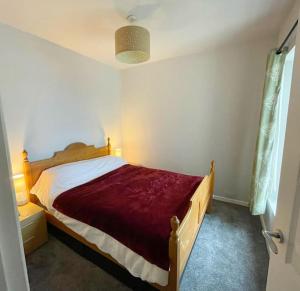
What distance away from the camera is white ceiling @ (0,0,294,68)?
5.57 ft

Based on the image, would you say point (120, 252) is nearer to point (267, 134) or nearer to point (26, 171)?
point (26, 171)

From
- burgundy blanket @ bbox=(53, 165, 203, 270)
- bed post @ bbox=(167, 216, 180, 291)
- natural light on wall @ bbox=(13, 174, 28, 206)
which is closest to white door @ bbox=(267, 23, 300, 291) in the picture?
bed post @ bbox=(167, 216, 180, 291)

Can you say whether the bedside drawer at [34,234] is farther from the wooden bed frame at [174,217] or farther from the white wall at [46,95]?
the white wall at [46,95]

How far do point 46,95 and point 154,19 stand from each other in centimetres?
175

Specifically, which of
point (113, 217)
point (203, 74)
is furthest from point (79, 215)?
point (203, 74)

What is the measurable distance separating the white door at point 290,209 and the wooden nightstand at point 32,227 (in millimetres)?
2184

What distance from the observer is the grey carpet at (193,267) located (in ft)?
5.05

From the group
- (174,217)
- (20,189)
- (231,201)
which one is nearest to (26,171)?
(20,189)

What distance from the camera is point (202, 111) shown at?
304 centimetres

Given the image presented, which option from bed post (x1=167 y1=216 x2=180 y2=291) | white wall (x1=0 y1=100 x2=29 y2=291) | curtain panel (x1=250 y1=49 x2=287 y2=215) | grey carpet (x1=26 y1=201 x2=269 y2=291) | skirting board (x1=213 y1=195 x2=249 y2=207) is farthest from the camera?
skirting board (x1=213 y1=195 x2=249 y2=207)

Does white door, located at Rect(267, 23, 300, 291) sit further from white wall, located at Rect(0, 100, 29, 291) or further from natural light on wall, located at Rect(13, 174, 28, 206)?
natural light on wall, located at Rect(13, 174, 28, 206)

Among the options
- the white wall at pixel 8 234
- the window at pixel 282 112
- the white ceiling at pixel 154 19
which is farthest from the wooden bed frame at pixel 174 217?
the white ceiling at pixel 154 19

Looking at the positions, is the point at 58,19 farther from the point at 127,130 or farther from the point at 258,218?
the point at 258,218

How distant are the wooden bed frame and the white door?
591mm
